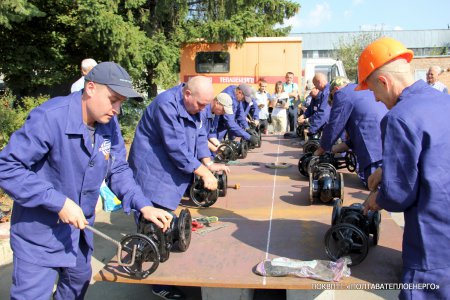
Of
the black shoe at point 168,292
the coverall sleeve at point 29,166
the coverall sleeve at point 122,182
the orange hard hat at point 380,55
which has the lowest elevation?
the black shoe at point 168,292

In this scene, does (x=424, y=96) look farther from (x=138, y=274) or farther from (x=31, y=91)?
(x=31, y=91)

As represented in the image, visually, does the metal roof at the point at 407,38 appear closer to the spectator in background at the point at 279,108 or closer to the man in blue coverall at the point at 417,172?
the spectator in background at the point at 279,108

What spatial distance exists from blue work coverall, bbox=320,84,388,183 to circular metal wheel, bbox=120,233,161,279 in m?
2.81

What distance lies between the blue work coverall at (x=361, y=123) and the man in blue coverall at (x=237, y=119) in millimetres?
2628

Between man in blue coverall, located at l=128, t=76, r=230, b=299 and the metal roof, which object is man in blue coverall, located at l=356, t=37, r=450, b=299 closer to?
man in blue coverall, located at l=128, t=76, r=230, b=299

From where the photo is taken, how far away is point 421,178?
2.09 m

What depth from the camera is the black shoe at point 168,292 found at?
3828 mm

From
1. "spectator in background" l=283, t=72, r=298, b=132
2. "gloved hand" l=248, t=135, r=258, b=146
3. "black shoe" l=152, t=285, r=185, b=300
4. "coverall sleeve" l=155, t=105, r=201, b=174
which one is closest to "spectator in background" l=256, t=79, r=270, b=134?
"spectator in background" l=283, t=72, r=298, b=132

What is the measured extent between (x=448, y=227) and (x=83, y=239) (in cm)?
212

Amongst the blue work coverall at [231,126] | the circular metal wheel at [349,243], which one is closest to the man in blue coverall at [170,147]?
the circular metal wheel at [349,243]

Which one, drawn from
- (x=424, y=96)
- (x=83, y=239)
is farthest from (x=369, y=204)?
(x=83, y=239)

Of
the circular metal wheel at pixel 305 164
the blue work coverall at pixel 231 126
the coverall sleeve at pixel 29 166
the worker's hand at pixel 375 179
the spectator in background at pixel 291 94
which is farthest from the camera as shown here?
the spectator in background at pixel 291 94

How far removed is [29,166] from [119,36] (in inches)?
392

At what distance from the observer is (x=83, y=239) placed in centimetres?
287
